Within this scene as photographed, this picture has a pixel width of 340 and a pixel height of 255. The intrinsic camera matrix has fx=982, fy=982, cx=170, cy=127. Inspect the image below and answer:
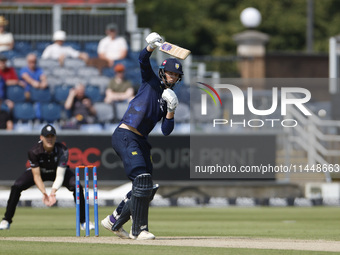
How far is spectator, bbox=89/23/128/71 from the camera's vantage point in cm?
2161

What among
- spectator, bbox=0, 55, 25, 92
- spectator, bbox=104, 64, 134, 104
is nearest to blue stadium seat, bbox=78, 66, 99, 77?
spectator, bbox=104, 64, 134, 104

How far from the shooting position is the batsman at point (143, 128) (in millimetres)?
9922

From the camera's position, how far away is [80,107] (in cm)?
1950

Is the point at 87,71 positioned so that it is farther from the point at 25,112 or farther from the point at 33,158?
the point at 33,158

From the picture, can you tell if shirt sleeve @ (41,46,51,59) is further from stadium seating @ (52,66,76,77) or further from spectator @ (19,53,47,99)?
spectator @ (19,53,47,99)

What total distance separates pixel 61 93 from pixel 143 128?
10251 mm

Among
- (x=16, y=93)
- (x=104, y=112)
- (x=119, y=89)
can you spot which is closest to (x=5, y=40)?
(x=16, y=93)

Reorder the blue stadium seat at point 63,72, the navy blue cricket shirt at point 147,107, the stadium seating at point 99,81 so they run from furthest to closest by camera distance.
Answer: the blue stadium seat at point 63,72 < the stadium seating at point 99,81 < the navy blue cricket shirt at point 147,107

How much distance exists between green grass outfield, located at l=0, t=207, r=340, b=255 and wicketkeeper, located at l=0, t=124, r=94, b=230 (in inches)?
11.8

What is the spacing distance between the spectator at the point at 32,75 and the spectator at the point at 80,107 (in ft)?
2.95

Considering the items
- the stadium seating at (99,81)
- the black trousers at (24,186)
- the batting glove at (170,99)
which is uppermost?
the stadium seating at (99,81)

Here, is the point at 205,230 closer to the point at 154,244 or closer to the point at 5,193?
the point at 154,244

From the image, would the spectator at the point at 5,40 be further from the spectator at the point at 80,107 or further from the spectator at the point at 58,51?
the spectator at the point at 80,107

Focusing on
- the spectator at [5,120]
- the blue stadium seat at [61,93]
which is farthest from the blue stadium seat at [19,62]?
the spectator at [5,120]
